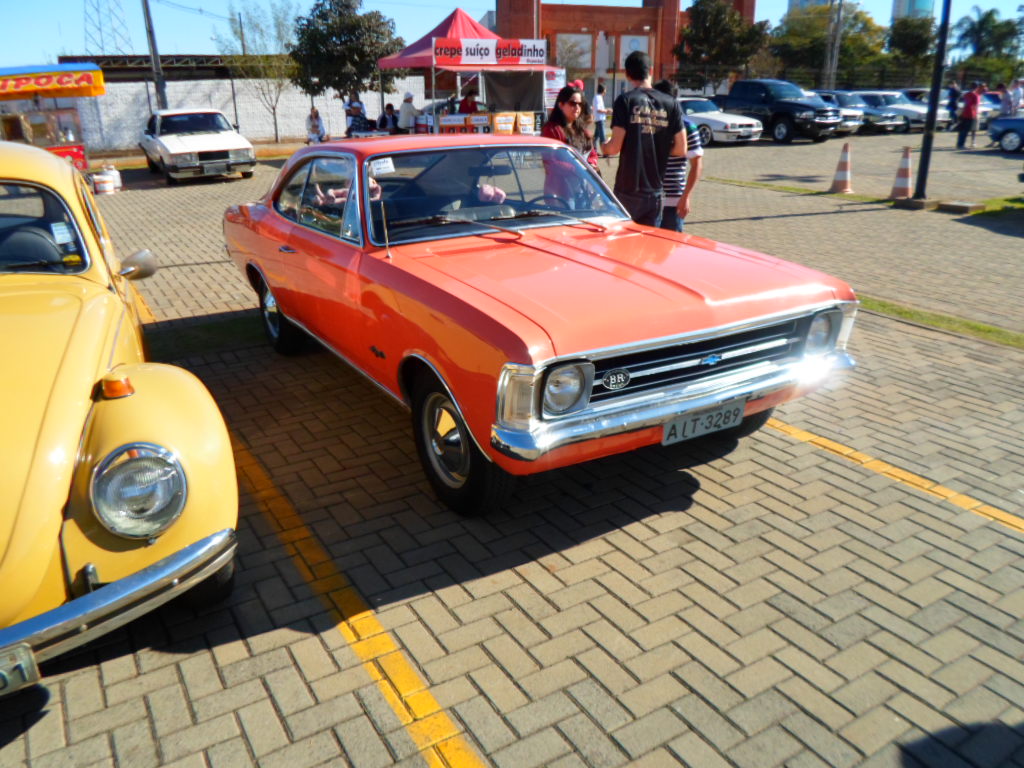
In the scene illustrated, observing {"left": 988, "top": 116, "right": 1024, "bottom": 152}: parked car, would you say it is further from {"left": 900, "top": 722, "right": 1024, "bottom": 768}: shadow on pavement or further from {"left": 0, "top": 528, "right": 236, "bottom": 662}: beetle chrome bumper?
{"left": 0, "top": 528, "right": 236, "bottom": 662}: beetle chrome bumper

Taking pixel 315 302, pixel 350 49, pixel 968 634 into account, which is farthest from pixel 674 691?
pixel 350 49

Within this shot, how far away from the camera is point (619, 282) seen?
384 centimetres

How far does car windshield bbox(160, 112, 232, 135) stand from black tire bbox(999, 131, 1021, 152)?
2099 cm

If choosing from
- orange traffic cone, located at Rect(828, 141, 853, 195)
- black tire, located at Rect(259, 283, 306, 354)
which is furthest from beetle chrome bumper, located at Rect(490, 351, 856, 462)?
A: orange traffic cone, located at Rect(828, 141, 853, 195)

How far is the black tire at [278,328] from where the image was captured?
6160 millimetres

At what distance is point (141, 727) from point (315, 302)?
9.81ft

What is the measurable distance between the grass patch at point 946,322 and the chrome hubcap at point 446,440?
511 centimetres

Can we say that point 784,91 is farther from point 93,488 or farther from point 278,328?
point 93,488

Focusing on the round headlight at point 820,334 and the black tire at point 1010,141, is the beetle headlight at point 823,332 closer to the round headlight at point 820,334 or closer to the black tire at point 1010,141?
the round headlight at point 820,334

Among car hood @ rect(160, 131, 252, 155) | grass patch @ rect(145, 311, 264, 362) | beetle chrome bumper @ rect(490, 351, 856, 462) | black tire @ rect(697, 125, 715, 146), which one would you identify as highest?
car hood @ rect(160, 131, 252, 155)

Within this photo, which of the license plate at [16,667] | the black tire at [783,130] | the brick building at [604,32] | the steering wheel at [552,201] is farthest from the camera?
the brick building at [604,32]

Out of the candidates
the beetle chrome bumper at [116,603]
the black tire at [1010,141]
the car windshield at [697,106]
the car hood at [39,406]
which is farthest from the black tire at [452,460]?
the black tire at [1010,141]

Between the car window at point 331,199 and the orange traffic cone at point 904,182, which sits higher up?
the car window at point 331,199

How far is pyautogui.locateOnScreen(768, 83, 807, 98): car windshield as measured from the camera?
2531 centimetres
